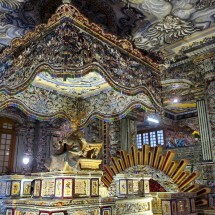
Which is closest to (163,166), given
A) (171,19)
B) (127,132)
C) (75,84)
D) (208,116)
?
(208,116)

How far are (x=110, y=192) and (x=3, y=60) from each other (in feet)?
9.42

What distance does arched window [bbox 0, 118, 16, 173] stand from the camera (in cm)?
946

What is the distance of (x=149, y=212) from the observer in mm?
4215

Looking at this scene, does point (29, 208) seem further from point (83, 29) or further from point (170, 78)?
point (170, 78)

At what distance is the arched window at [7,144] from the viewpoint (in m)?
9.46

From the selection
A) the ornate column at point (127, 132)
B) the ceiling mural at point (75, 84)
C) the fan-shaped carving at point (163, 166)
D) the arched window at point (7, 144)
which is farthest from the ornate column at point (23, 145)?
the fan-shaped carving at point (163, 166)

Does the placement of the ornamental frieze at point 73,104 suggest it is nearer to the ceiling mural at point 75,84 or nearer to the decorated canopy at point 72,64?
the decorated canopy at point 72,64

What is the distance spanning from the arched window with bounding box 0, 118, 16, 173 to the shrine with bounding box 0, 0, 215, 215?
5077mm

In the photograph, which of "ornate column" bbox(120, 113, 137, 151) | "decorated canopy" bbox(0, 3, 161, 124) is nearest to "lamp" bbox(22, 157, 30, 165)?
"ornate column" bbox(120, 113, 137, 151)

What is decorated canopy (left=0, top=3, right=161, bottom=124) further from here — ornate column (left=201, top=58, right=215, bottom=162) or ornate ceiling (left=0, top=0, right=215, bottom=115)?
ornate column (left=201, top=58, right=215, bottom=162)

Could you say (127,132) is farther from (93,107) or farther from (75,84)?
(75,84)

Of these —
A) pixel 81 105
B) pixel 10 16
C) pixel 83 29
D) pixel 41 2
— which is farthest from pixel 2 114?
pixel 83 29

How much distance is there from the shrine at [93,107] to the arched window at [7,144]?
5.08 m

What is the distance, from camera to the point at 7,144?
9.73 metres
